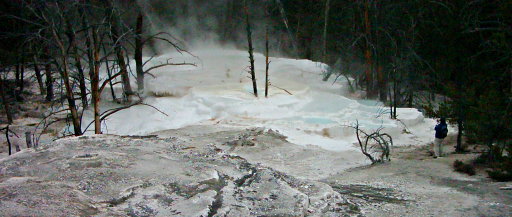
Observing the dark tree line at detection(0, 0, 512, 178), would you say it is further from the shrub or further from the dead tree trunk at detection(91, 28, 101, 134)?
the shrub

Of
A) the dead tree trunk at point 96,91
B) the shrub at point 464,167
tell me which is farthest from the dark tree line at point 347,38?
the shrub at point 464,167

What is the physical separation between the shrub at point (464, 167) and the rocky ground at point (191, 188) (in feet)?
0.67

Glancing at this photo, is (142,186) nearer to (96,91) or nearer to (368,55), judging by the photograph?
(96,91)

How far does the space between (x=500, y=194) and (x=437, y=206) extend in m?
1.88

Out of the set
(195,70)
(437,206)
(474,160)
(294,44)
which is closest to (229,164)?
(437,206)

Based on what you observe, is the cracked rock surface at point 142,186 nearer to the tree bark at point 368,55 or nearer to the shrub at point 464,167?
the shrub at point 464,167

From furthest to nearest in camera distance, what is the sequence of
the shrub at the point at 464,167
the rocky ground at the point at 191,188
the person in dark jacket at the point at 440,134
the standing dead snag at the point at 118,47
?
the standing dead snag at the point at 118,47 → the person in dark jacket at the point at 440,134 → the shrub at the point at 464,167 → the rocky ground at the point at 191,188

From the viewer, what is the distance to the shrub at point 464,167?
12.9m

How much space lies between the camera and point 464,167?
13117mm

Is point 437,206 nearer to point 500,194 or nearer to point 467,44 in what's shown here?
point 500,194

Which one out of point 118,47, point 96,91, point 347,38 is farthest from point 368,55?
point 96,91

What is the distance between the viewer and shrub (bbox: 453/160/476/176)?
12.9 meters

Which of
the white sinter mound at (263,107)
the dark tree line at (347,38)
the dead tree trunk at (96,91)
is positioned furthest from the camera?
the white sinter mound at (263,107)

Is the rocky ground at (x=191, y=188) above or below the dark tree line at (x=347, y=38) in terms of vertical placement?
below
